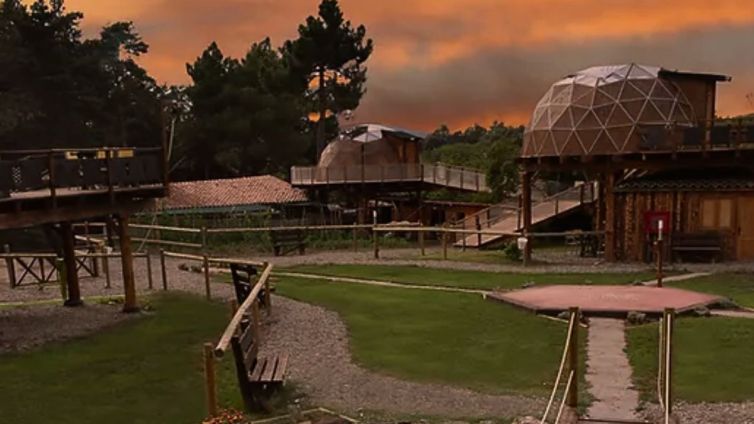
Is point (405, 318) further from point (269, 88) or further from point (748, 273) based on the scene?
point (269, 88)

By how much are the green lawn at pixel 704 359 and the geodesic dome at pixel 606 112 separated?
11.6m

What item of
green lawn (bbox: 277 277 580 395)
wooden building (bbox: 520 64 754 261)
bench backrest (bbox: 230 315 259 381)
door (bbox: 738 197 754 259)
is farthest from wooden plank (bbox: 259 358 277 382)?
door (bbox: 738 197 754 259)

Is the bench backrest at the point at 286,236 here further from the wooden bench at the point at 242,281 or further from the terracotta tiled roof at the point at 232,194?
the terracotta tiled roof at the point at 232,194

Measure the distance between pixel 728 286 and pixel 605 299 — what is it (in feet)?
15.4

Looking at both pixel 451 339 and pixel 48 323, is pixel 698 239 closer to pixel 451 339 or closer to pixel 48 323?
pixel 451 339

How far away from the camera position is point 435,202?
3994cm

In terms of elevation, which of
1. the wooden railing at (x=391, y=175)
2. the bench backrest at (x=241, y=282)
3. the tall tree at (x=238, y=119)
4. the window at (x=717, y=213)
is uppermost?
the tall tree at (x=238, y=119)

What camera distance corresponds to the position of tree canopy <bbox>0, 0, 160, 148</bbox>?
40969mm

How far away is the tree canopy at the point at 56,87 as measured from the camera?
134ft

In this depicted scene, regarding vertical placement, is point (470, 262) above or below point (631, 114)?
below

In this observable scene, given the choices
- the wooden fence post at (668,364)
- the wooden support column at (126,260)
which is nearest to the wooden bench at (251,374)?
the wooden fence post at (668,364)

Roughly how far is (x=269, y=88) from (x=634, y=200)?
3703 cm

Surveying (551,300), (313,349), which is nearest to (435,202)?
(551,300)

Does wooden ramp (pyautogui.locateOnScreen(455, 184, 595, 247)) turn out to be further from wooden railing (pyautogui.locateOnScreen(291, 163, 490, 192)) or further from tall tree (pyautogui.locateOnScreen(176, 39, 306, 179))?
tall tree (pyautogui.locateOnScreen(176, 39, 306, 179))
